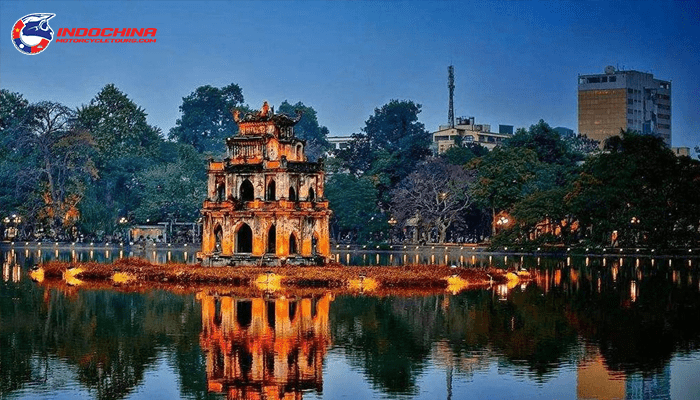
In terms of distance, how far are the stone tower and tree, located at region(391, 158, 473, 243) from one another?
5055cm

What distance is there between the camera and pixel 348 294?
201ft

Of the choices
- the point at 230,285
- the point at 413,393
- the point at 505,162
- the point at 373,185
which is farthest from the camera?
the point at 373,185

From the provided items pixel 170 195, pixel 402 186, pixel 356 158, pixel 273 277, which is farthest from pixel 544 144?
pixel 273 277

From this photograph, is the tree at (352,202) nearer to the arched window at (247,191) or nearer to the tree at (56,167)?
the tree at (56,167)

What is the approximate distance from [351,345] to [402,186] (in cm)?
9438

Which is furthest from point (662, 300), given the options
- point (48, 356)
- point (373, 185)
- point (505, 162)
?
point (373, 185)

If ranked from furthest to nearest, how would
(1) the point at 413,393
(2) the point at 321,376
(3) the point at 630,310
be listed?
(3) the point at 630,310 < (2) the point at 321,376 < (1) the point at 413,393

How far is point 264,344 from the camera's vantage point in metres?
42.2

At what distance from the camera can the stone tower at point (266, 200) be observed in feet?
242

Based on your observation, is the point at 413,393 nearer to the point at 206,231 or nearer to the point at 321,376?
the point at 321,376

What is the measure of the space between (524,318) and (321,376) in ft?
57.8

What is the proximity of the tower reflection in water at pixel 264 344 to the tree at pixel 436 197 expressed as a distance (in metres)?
68.4

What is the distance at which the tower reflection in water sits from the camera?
113 ft

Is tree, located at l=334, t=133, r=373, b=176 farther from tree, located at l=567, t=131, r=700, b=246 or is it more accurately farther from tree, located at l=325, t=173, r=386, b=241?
tree, located at l=567, t=131, r=700, b=246
